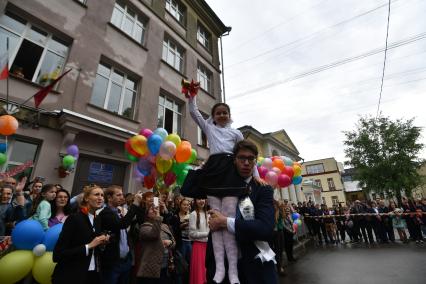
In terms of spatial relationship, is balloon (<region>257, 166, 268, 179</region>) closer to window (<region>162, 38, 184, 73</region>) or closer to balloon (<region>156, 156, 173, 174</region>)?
balloon (<region>156, 156, 173, 174</region>)

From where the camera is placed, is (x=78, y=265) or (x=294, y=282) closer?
(x=78, y=265)

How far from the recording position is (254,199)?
1582 mm

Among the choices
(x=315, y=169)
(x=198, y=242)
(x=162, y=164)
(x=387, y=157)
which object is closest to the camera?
(x=198, y=242)

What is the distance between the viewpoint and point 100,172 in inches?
285

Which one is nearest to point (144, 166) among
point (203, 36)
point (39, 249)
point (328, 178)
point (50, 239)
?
point (50, 239)

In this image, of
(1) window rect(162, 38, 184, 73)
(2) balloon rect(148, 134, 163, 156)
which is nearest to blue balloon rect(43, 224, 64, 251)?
(2) balloon rect(148, 134, 163, 156)

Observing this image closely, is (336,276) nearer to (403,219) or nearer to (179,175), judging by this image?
(179,175)

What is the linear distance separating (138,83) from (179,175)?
516cm

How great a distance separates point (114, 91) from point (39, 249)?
6534 mm

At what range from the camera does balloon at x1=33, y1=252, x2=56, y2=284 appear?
306 cm

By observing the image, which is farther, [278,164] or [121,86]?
[121,86]

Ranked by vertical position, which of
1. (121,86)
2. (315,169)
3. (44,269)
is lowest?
(44,269)

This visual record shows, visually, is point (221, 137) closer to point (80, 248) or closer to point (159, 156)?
point (80, 248)

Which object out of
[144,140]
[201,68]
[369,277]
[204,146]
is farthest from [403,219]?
[201,68]
